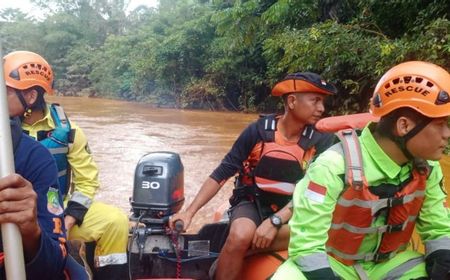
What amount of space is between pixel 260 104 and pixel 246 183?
17.6 m

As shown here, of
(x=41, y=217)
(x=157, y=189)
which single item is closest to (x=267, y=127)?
(x=157, y=189)

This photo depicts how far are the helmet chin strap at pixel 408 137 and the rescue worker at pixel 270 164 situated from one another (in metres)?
0.87

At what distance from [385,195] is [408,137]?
256mm

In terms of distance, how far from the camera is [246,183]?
3.12 m

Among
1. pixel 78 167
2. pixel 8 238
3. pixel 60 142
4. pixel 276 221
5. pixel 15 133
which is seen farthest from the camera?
pixel 78 167

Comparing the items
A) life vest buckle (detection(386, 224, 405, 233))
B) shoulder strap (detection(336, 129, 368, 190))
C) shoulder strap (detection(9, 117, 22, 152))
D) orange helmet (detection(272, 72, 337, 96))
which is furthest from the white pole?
orange helmet (detection(272, 72, 337, 96))

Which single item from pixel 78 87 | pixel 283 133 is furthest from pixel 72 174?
pixel 78 87

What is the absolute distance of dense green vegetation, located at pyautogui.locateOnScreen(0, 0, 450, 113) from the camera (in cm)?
1030

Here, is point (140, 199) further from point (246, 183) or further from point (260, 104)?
point (260, 104)

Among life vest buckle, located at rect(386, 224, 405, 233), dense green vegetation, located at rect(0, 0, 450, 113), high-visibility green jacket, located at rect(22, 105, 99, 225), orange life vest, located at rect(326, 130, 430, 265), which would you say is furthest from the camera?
dense green vegetation, located at rect(0, 0, 450, 113)

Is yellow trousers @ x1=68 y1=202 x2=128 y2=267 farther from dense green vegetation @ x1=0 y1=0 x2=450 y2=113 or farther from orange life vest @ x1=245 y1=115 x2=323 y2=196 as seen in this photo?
dense green vegetation @ x1=0 y1=0 x2=450 y2=113

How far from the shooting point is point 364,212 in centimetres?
200

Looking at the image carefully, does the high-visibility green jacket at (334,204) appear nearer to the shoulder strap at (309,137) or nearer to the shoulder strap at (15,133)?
the shoulder strap at (309,137)

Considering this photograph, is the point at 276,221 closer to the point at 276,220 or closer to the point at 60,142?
the point at 276,220
